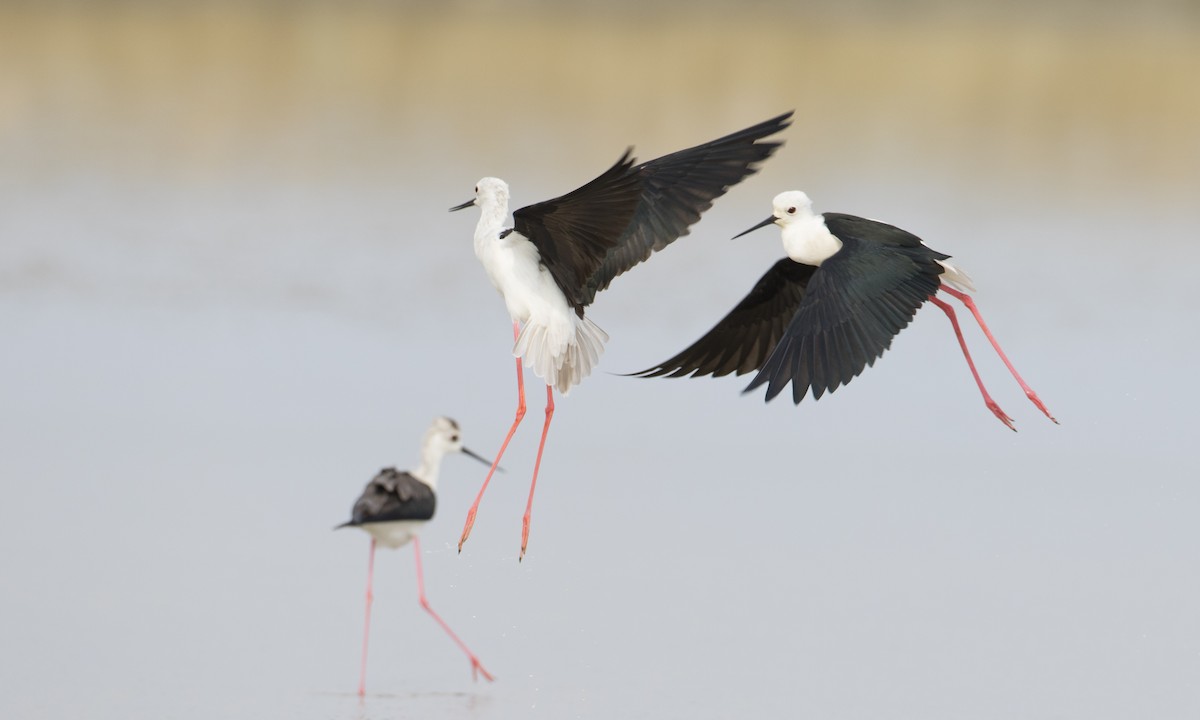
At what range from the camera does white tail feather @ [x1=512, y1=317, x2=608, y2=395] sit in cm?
469

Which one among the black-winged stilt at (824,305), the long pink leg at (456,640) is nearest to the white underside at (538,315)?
the black-winged stilt at (824,305)

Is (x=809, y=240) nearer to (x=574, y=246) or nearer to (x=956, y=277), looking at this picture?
(x=956, y=277)

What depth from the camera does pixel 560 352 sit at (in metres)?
4.71

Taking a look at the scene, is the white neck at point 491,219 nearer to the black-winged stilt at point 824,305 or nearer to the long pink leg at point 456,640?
the black-winged stilt at point 824,305

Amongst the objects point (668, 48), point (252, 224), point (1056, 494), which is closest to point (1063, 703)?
point (1056, 494)

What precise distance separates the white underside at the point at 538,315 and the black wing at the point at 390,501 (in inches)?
29.5

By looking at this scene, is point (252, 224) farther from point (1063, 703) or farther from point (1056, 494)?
point (1063, 703)

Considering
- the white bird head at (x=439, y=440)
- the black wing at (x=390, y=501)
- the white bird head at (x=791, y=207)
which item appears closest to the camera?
the black wing at (x=390, y=501)

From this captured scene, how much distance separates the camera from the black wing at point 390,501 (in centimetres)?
392

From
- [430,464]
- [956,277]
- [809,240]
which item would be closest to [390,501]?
[430,464]

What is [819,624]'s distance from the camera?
4.39 meters

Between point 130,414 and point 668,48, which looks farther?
point 668,48

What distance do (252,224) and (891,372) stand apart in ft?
8.73

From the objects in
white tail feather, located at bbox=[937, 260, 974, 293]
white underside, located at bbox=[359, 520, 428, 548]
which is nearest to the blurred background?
white underside, located at bbox=[359, 520, 428, 548]
